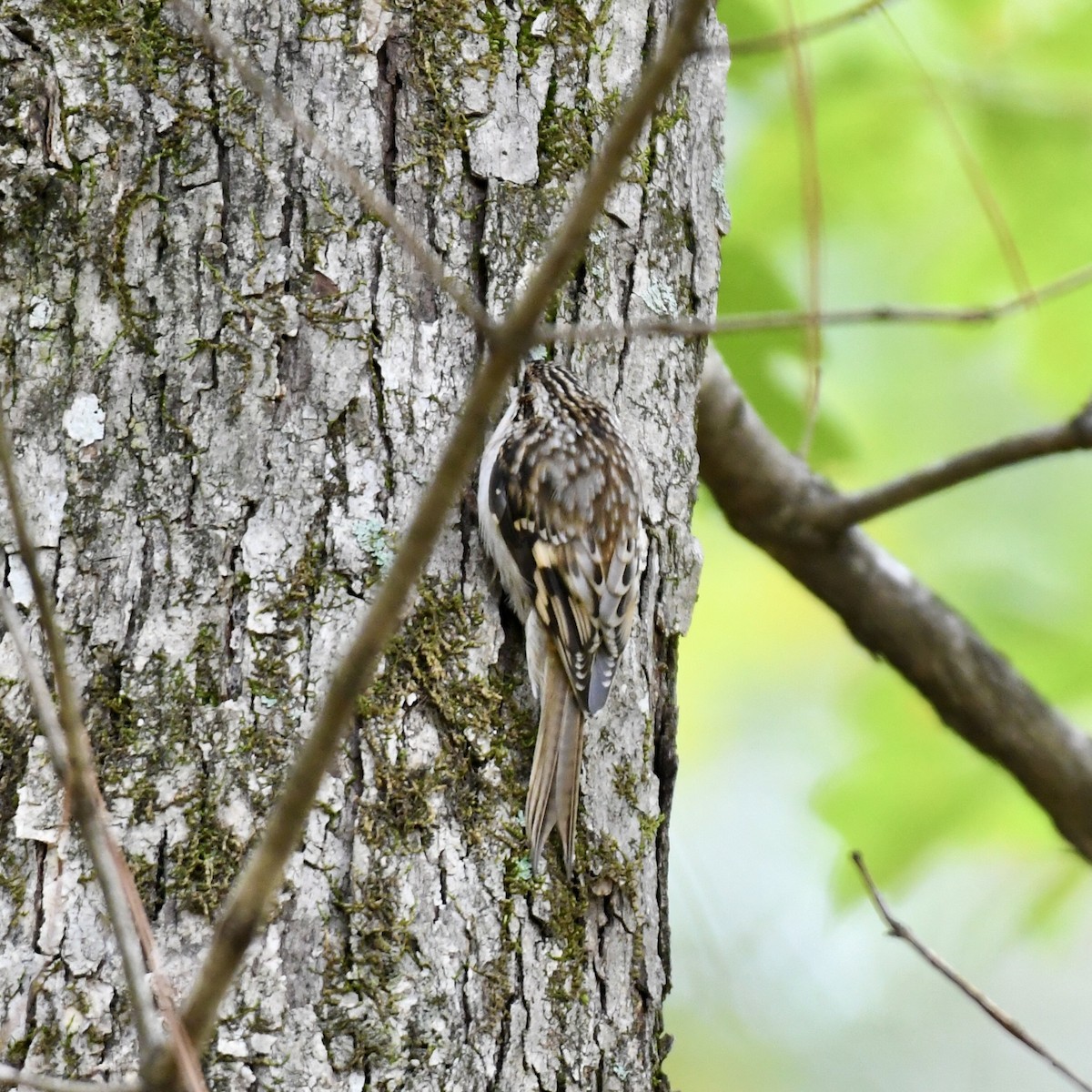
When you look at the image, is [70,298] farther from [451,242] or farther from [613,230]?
[613,230]

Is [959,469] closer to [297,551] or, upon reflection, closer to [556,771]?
[556,771]

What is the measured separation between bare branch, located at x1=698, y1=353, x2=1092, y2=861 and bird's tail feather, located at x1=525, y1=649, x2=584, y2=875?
1.30 meters

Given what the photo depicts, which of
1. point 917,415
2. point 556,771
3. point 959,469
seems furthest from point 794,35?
point 917,415

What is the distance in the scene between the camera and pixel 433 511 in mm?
787

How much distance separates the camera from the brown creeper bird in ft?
6.05

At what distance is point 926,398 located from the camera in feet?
17.0

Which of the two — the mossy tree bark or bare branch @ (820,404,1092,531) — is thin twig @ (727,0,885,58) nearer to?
the mossy tree bark

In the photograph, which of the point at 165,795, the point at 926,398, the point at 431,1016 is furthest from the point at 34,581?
the point at 926,398

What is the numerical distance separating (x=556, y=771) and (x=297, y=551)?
0.45 metres

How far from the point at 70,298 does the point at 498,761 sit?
2.74 ft

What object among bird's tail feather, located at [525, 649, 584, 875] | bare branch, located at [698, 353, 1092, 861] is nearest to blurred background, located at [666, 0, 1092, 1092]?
bare branch, located at [698, 353, 1092, 861]

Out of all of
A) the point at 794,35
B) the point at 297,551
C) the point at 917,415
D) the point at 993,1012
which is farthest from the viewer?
the point at 917,415

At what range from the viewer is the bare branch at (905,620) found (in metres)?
3.09

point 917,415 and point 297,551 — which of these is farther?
point 917,415
